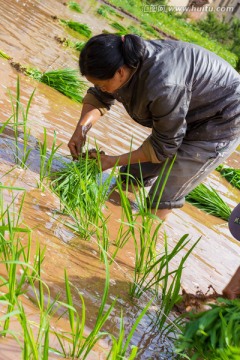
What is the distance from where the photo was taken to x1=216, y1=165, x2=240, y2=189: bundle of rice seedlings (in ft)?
18.0

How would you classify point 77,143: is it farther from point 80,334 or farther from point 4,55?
point 4,55

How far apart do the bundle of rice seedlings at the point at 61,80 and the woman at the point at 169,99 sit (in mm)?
1487

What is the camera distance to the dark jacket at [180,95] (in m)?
2.85

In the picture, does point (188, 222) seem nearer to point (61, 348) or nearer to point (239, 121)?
point (239, 121)

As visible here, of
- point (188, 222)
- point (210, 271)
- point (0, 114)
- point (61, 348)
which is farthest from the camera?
point (188, 222)

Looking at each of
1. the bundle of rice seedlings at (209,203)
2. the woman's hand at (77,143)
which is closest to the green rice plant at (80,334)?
the woman's hand at (77,143)

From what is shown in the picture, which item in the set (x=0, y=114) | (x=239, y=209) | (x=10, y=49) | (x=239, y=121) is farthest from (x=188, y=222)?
(x=10, y=49)

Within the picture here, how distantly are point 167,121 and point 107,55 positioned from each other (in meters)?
0.55

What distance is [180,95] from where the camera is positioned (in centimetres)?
289

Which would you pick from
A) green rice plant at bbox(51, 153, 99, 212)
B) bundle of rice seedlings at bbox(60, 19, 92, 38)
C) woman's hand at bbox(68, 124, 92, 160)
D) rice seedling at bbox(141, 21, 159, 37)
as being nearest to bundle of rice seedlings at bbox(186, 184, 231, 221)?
woman's hand at bbox(68, 124, 92, 160)

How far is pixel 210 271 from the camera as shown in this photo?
316 cm

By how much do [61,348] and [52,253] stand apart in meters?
0.64
